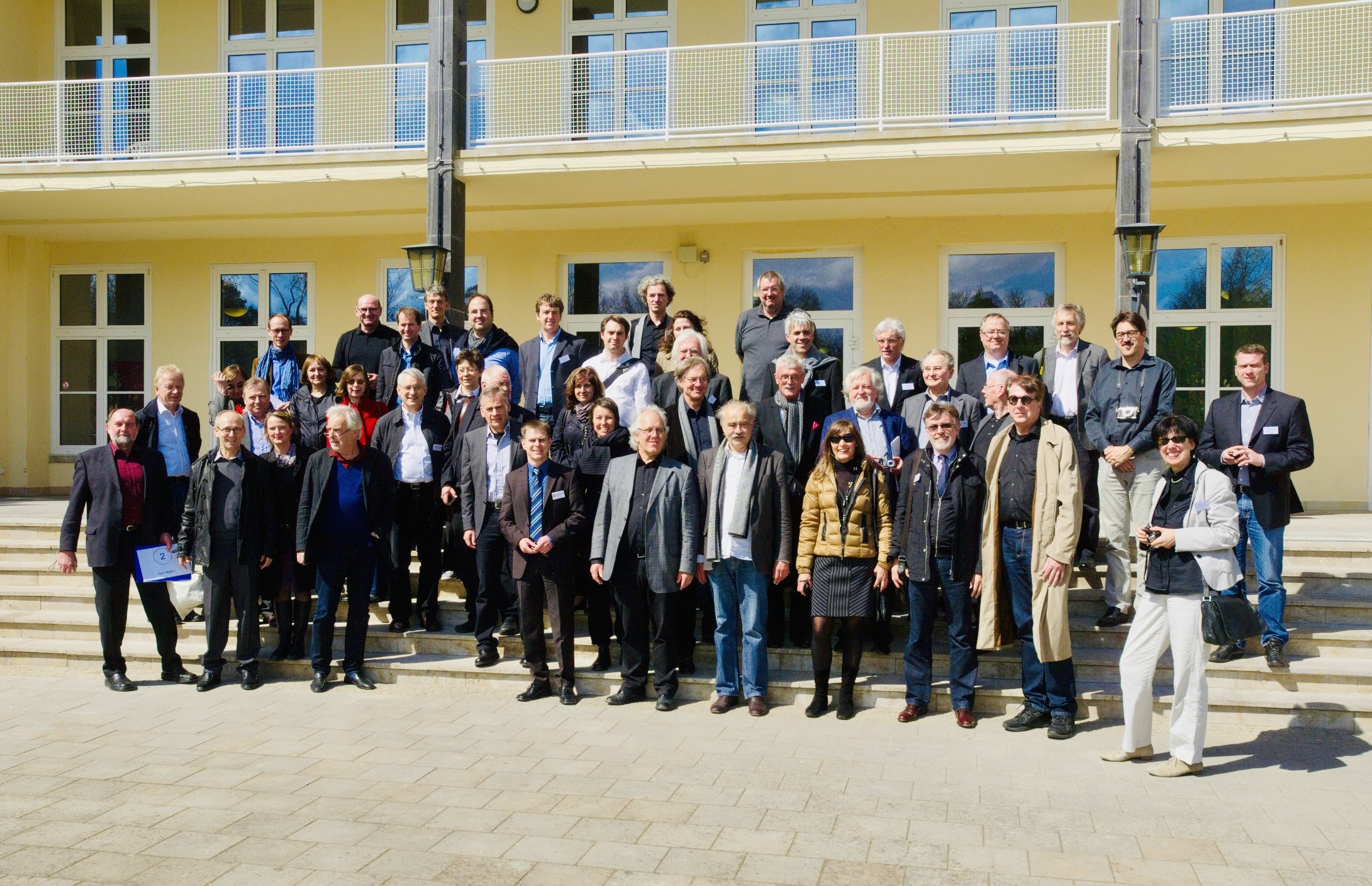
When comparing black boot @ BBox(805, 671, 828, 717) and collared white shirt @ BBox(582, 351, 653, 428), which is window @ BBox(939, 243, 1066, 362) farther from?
black boot @ BBox(805, 671, 828, 717)

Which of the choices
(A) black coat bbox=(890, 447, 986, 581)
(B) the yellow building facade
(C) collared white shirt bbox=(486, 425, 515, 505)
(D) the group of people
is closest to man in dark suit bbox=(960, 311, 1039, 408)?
(D) the group of people

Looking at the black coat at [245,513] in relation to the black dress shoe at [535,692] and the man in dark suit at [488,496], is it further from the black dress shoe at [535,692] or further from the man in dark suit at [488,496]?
the black dress shoe at [535,692]

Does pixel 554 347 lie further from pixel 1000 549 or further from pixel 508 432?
pixel 1000 549

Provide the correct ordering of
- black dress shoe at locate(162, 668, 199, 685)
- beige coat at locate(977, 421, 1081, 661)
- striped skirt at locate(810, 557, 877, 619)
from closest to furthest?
beige coat at locate(977, 421, 1081, 661) < striped skirt at locate(810, 557, 877, 619) < black dress shoe at locate(162, 668, 199, 685)

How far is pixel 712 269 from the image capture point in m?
12.9

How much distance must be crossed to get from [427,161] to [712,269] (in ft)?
11.9

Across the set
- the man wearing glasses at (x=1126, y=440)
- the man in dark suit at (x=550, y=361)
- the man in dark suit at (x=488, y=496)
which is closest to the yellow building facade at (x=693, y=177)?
the man in dark suit at (x=550, y=361)

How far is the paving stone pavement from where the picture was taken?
3947mm

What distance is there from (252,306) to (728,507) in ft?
33.2

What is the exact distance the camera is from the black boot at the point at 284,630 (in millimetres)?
7035

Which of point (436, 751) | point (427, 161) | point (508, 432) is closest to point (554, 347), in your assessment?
point (508, 432)

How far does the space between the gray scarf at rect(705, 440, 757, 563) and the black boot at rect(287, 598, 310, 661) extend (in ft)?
9.13

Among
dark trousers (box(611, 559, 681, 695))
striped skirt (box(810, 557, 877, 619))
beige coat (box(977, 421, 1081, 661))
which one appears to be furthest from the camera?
dark trousers (box(611, 559, 681, 695))

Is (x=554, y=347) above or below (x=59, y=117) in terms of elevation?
below
